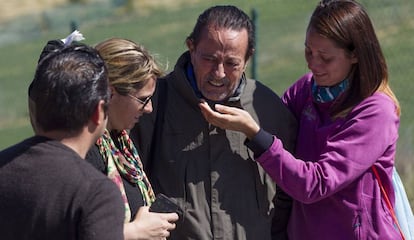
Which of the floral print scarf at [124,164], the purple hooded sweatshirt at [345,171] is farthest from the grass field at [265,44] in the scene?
the floral print scarf at [124,164]

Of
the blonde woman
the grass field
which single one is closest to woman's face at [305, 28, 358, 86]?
the blonde woman

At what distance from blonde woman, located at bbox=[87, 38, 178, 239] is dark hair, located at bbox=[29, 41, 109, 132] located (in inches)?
16.5

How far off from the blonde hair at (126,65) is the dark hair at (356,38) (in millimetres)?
701

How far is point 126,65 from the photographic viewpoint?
328 centimetres

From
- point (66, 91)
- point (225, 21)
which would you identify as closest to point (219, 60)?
point (225, 21)

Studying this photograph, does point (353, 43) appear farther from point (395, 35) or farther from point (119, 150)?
point (395, 35)

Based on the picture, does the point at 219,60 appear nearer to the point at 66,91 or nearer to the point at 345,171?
the point at 345,171

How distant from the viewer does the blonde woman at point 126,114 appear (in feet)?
10.6

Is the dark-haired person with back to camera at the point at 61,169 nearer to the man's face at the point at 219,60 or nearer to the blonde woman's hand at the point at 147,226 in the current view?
the blonde woman's hand at the point at 147,226

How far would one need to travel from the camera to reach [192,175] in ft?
12.0

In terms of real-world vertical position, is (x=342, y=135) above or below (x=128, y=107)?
below

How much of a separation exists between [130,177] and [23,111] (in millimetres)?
9369

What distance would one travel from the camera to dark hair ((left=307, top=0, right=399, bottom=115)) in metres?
3.57

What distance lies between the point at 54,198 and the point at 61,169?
84 mm
